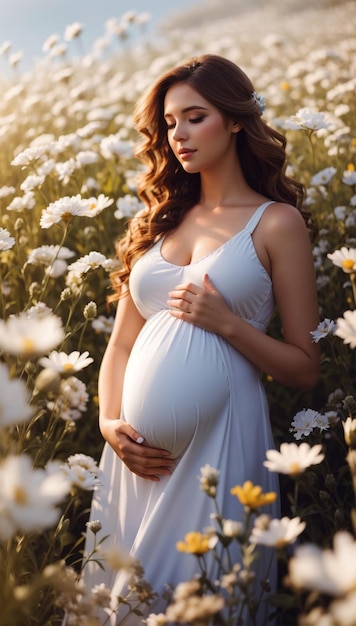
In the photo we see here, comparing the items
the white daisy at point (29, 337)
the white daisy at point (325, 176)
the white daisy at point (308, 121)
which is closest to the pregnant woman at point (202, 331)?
the white daisy at point (308, 121)

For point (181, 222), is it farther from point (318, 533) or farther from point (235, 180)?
point (318, 533)

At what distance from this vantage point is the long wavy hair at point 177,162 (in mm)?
1721

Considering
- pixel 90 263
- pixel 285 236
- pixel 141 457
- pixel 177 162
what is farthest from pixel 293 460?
pixel 177 162

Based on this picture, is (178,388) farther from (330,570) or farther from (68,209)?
(330,570)

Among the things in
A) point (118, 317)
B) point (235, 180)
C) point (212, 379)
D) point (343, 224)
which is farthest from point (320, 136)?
point (212, 379)

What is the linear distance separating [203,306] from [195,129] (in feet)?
1.50

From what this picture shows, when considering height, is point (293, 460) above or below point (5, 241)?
below

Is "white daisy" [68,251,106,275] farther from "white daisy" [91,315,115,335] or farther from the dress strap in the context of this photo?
"white daisy" [91,315,115,335]

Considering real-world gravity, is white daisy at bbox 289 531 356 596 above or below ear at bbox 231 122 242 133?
above

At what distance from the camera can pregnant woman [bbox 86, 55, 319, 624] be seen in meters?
1.49

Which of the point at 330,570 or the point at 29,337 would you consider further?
the point at 29,337

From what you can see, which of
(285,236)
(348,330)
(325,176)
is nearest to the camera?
(348,330)

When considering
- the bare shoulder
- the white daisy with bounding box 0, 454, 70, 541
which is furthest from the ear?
the white daisy with bounding box 0, 454, 70, 541

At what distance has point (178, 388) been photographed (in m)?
1.48
